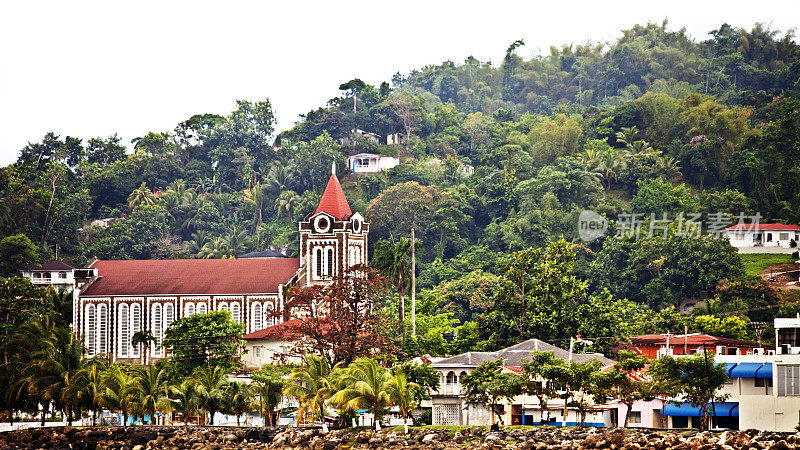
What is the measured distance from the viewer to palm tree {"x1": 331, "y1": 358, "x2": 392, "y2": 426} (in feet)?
172

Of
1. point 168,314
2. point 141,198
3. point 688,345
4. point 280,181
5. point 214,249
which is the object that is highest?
point 280,181

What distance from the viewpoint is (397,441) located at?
5138 centimetres

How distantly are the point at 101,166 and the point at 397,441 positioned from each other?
89.6m

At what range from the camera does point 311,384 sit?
181 feet

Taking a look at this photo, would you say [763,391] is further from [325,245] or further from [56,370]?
[56,370]

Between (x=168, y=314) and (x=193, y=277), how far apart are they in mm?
3134

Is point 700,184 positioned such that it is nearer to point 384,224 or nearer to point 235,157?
point 384,224

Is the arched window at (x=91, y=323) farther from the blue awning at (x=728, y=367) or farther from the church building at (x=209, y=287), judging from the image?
the blue awning at (x=728, y=367)

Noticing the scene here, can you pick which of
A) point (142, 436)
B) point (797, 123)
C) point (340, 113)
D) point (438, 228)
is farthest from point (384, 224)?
point (142, 436)

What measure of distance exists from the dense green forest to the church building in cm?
528

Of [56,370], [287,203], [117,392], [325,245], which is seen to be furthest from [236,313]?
[287,203]

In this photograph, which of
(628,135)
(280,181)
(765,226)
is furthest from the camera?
(280,181)

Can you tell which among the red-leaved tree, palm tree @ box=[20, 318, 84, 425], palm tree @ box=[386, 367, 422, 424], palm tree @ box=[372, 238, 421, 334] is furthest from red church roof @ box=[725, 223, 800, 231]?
palm tree @ box=[20, 318, 84, 425]

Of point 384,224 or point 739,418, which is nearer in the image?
point 739,418
